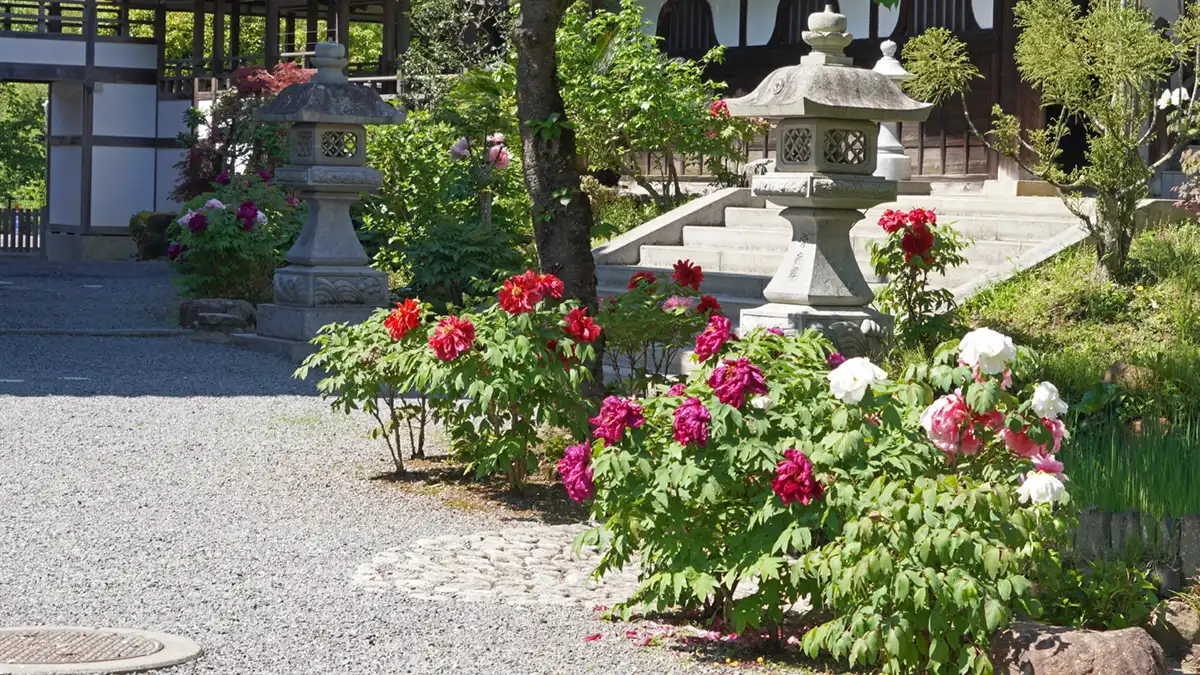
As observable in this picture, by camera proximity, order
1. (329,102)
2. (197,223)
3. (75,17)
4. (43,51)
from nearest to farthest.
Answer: (329,102), (197,223), (43,51), (75,17)

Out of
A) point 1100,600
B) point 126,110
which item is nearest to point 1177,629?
point 1100,600

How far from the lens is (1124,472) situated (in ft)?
18.6

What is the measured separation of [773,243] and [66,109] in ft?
58.7

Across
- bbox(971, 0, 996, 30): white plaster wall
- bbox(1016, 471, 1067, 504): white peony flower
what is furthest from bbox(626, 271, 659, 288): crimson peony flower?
bbox(971, 0, 996, 30): white plaster wall

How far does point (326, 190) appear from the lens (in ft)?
40.9


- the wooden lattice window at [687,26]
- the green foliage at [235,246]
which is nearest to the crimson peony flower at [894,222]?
the green foliage at [235,246]

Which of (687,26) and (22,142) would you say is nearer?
(687,26)

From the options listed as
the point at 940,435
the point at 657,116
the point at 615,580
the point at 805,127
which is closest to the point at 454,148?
the point at 657,116

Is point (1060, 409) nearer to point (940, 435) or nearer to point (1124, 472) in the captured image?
point (940, 435)

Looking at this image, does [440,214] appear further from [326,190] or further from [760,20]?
[760,20]

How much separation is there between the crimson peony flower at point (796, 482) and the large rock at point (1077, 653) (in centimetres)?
68

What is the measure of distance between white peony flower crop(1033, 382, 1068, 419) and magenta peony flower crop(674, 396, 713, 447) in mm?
957

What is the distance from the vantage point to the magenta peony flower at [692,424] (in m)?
4.64

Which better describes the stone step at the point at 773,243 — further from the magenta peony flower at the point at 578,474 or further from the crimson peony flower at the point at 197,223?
the magenta peony flower at the point at 578,474
